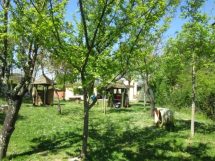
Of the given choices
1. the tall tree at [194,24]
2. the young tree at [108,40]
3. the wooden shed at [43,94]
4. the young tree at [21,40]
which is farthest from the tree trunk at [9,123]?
the wooden shed at [43,94]

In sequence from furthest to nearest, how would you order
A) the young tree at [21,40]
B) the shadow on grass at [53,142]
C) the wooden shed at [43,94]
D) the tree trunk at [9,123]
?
the wooden shed at [43,94] → the shadow on grass at [53,142] → the tree trunk at [9,123] → the young tree at [21,40]

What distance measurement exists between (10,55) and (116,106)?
2535cm

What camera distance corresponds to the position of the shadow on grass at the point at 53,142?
13883mm

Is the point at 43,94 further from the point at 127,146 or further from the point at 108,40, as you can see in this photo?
the point at 108,40

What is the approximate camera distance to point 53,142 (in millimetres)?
15617

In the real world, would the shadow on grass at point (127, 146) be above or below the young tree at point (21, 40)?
below

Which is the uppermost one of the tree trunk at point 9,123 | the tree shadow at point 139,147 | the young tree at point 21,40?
the young tree at point 21,40

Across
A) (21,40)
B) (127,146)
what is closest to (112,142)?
(127,146)

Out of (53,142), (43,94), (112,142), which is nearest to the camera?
→ (53,142)

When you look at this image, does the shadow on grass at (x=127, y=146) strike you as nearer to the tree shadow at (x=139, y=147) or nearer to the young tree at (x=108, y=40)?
the tree shadow at (x=139, y=147)

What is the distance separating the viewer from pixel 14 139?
1600 centimetres

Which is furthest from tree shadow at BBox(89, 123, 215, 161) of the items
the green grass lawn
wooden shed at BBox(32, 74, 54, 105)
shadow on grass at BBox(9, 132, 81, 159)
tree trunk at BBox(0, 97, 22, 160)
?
wooden shed at BBox(32, 74, 54, 105)

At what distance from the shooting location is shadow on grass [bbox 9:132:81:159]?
13.9m

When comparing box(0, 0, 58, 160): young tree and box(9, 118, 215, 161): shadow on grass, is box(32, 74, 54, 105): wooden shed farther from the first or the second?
box(0, 0, 58, 160): young tree
